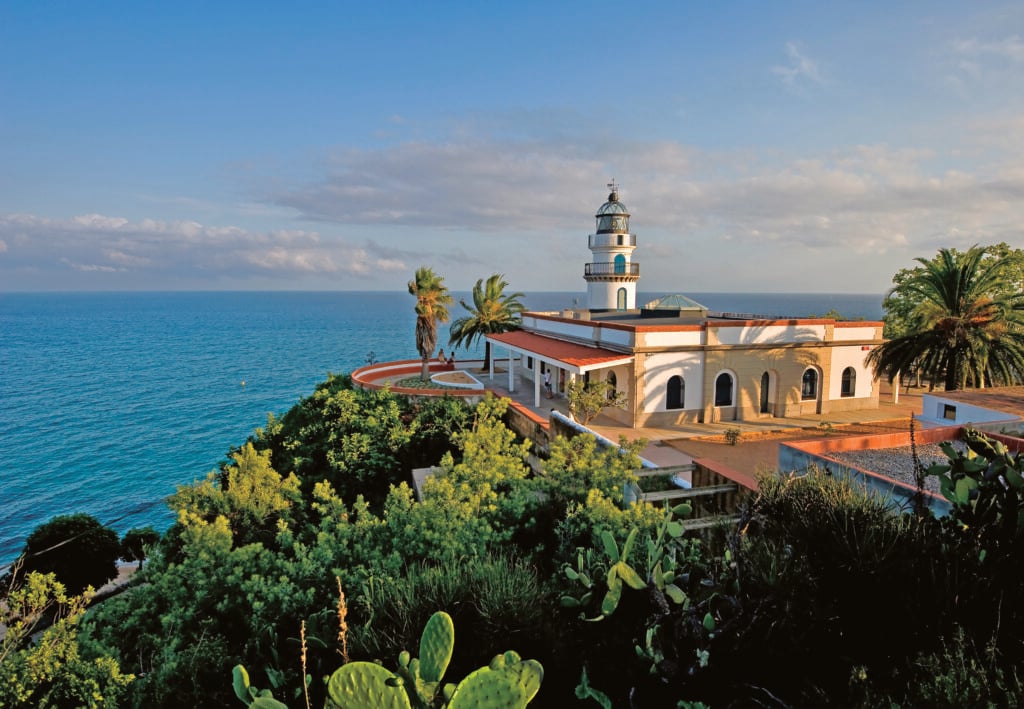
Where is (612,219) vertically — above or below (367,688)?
above

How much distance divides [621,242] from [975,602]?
117ft

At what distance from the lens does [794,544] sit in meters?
6.03

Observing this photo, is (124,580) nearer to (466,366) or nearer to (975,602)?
(466,366)

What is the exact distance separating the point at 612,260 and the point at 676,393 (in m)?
17.9

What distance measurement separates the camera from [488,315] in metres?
34.9

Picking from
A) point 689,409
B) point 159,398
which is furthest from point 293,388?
point 689,409

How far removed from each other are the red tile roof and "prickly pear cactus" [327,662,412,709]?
1842cm

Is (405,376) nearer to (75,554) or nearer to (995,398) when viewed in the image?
(75,554)

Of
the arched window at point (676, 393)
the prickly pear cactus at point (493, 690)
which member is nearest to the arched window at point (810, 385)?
the arched window at point (676, 393)

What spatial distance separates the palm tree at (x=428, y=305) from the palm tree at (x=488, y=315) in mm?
4082

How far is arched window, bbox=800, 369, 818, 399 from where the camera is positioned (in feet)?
82.9

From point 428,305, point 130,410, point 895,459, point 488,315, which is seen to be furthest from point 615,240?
point 130,410

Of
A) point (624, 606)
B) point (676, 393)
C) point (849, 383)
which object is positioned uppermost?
point (624, 606)

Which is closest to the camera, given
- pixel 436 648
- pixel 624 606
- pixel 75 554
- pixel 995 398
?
pixel 436 648
